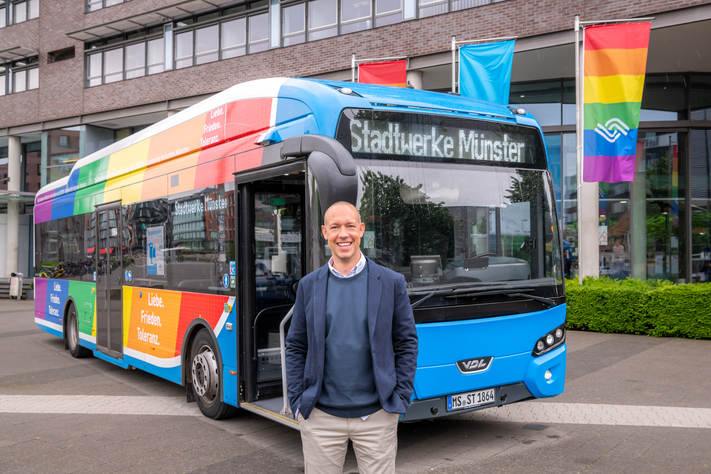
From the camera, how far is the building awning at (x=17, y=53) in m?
28.8

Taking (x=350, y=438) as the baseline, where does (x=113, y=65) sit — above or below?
above

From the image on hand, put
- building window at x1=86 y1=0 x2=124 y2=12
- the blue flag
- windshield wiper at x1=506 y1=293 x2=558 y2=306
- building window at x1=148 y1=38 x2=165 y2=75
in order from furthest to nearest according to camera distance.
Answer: building window at x1=86 y1=0 x2=124 y2=12 < building window at x1=148 y1=38 x2=165 y2=75 < the blue flag < windshield wiper at x1=506 y1=293 x2=558 y2=306

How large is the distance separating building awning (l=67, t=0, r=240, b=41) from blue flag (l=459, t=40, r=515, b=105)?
36.8 ft

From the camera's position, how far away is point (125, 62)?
83.9 ft

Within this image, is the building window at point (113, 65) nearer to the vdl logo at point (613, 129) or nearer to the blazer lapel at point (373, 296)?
the vdl logo at point (613, 129)

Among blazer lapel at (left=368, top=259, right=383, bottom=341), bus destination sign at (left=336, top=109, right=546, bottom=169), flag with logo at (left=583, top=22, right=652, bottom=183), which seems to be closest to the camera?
blazer lapel at (left=368, top=259, right=383, bottom=341)

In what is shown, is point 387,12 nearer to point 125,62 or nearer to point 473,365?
point 125,62

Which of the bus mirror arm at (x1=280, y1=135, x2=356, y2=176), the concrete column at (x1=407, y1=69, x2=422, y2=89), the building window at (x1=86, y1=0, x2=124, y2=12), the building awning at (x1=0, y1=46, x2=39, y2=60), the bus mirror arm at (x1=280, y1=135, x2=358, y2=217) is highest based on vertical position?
the building window at (x1=86, y1=0, x2=124, y2=12)

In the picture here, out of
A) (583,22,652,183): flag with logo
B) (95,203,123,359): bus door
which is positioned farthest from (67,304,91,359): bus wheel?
(583,22,652,183): flag with logo

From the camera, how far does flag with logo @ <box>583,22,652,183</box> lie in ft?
41.6

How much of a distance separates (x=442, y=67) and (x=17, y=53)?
2185cm

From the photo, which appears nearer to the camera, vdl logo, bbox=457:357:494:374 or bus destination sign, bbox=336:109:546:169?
bus destination sign, bbox=336:109:546:169

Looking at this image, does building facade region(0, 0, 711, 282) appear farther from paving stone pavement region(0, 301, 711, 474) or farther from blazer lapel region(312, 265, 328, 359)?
blazer lapel region(312, 265, 328, 359)

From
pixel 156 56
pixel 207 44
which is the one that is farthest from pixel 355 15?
pixel 156 56
